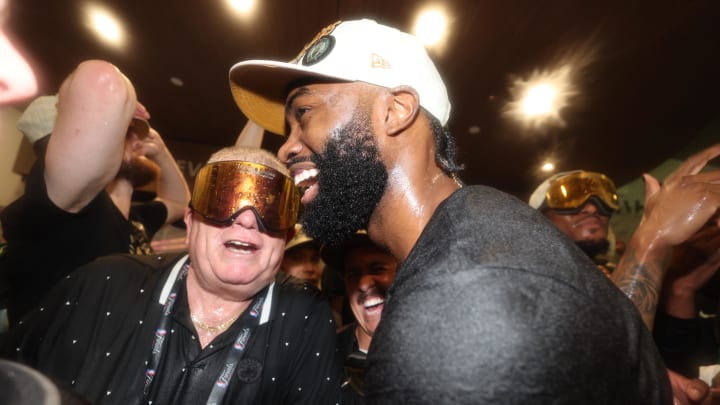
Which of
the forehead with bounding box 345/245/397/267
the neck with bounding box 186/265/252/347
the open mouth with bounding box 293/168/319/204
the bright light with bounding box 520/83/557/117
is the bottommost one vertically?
the neck with bounding box 186/265/252/347

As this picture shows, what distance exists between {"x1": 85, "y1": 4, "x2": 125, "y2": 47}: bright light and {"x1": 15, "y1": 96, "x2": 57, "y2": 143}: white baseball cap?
265 centimetres

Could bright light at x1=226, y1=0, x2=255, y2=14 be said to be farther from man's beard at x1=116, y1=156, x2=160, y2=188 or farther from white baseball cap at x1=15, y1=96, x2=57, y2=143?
white baseball cap at x1=15, y1=96, x2=57, y2=143

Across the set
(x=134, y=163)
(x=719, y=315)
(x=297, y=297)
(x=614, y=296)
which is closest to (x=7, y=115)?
(x=134, y=163)

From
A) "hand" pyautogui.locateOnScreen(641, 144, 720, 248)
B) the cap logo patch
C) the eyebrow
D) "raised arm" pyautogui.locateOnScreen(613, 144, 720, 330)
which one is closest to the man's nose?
the eyebrow

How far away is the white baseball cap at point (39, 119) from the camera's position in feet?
7.36

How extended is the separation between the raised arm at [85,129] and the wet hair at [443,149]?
1.54 metres

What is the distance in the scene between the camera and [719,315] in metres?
2.95

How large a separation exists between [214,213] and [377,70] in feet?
3.93

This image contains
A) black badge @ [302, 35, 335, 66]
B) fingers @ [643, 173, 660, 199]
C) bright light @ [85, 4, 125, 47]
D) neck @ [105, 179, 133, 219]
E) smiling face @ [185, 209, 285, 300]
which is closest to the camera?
black badge @ [302, 35, 335, 66]

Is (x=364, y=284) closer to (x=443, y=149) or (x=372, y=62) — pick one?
(x=443, y=149)

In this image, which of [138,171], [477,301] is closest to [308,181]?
[477,301]

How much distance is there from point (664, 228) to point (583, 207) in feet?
6.15

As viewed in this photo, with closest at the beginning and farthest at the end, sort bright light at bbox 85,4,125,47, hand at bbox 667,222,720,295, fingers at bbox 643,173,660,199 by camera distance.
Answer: fingers at bbox 643,173,660,199 < hand at bbox 667,222,720,295 < bright light at bbox 85,4,125,47

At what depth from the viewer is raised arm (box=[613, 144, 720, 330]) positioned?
199 cm
